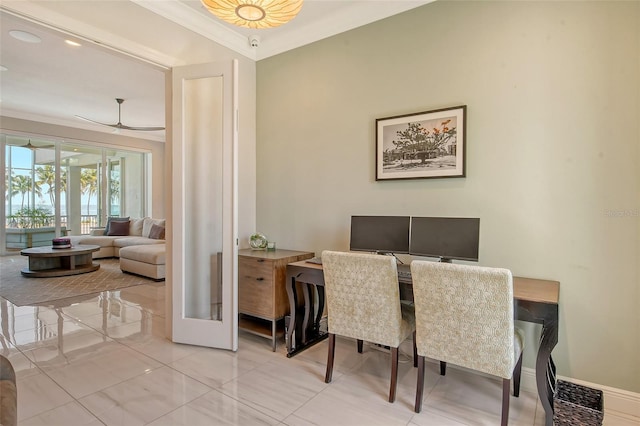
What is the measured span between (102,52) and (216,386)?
323cm

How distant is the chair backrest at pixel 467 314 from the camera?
1716 millimetres

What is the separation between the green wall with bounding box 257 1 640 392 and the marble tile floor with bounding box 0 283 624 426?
2.44ft

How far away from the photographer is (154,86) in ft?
16.5

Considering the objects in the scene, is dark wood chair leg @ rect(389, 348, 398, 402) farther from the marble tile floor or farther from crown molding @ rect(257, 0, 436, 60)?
crown molding @ rect(257, 0, 436, 60)

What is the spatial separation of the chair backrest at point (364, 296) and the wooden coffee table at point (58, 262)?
5.26 meters

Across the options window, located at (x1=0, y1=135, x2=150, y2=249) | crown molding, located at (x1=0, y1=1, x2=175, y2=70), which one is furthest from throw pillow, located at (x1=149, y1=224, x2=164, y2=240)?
crown molding, located at (x1=0, y1=1, x2=175, y2=70)

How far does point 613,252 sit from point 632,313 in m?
0.37

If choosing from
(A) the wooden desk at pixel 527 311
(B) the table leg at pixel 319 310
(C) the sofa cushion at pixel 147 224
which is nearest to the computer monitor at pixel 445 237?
(A) the wooden desk at pixel 527 311

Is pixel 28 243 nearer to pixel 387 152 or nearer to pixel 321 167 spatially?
pixel 321 167

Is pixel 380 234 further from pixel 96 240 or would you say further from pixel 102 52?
pixel 96 240

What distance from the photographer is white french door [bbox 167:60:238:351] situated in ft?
9.20

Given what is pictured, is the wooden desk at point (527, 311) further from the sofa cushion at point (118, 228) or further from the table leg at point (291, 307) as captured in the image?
the sofa cushion at point (118, 228)

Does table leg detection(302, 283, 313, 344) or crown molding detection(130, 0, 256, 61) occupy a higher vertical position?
crown molding detection(130, 0, 256, 61)

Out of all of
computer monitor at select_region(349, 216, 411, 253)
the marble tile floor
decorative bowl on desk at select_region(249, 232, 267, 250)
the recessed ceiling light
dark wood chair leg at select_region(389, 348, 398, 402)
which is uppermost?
the recessed ceiling light
